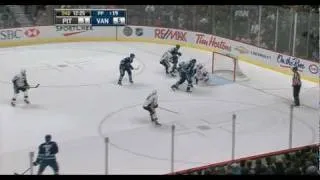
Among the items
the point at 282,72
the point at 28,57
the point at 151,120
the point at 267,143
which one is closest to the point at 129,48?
the point at 28,57

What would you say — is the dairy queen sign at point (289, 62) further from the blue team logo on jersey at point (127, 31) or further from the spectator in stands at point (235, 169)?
the spectator in stands at point (235, 169)

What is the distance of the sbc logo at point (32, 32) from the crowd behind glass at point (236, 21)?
178 millimetres

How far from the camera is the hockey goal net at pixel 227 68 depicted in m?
14.9

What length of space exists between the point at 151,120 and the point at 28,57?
7247 millimetres

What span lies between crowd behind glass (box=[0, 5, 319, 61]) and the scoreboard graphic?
195mm

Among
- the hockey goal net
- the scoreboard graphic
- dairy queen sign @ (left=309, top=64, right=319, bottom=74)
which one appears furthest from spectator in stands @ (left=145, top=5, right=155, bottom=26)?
dairy queen sign @ (left=309, top=64, right=319, bottom=74)

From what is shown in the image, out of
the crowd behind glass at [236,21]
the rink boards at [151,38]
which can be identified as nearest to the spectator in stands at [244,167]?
the crowd behind glass at [236,21]

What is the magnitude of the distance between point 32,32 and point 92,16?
434 centimetres

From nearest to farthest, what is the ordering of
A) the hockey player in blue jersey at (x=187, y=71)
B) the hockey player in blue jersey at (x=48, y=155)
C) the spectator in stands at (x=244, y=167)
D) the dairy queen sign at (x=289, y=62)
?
1. the spectator in stands at (x=244, y=167)
2. the hockey player in blue jersey at (x=48, y=155)
3. the hockey player in blue jersey at (x=187, y=71)
4. the dairy queen sign at (x=289, y=62)

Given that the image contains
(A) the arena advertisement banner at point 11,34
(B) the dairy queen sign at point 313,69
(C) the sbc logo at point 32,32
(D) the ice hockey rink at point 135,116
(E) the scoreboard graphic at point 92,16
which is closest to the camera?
(D) the ice hockey rink at point 135,116

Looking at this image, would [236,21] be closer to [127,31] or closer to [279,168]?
[127,31]

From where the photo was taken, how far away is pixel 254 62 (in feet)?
54.4
